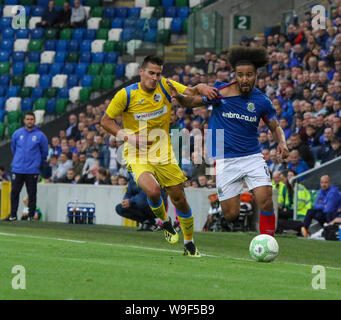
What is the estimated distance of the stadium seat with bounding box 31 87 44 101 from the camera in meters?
31.3

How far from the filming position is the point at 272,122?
1102cm

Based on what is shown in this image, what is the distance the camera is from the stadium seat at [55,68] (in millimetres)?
31966

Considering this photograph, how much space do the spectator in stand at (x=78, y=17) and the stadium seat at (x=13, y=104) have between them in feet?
13.0

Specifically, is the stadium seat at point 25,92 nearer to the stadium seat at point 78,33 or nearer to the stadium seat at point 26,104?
the stadium seat at point 26,104

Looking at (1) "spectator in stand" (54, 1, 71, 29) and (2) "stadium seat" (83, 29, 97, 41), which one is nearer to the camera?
(2) "stadium seat" (83, 29, 97, 41)

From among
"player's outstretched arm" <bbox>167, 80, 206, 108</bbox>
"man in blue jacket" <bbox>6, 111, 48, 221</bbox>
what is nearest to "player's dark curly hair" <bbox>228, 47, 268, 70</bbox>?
"player's outstretched arm" <bbox>167, 80, 206, 108</bbox>

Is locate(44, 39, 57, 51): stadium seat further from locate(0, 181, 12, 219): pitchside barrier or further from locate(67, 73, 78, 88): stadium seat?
locate(0, 181, 12, 219): pitchside barrier

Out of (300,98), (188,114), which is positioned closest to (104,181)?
(188,114)

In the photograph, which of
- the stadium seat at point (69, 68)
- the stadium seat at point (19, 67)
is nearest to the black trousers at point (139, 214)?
the stadium seat at point (69, 68)

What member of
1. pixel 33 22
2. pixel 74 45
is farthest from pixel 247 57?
pixel 33 22

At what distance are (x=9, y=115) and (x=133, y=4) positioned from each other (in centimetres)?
714

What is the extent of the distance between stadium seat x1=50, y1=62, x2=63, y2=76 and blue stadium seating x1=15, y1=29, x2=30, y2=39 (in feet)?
7.66

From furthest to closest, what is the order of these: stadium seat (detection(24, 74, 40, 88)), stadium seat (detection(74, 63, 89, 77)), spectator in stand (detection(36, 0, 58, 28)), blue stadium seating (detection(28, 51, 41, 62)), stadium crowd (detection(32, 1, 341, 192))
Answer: spectator in stand (detection(36, 0, 58, 28)) → blue stadium seating (detection(28, 51, 41, 62)) → stadium seat (detection(24, 74, 40, 88)) → stadium seat (detection(74, 63, 89, 77)) → stadium crowd (detection(32, 1, 341, 192))
